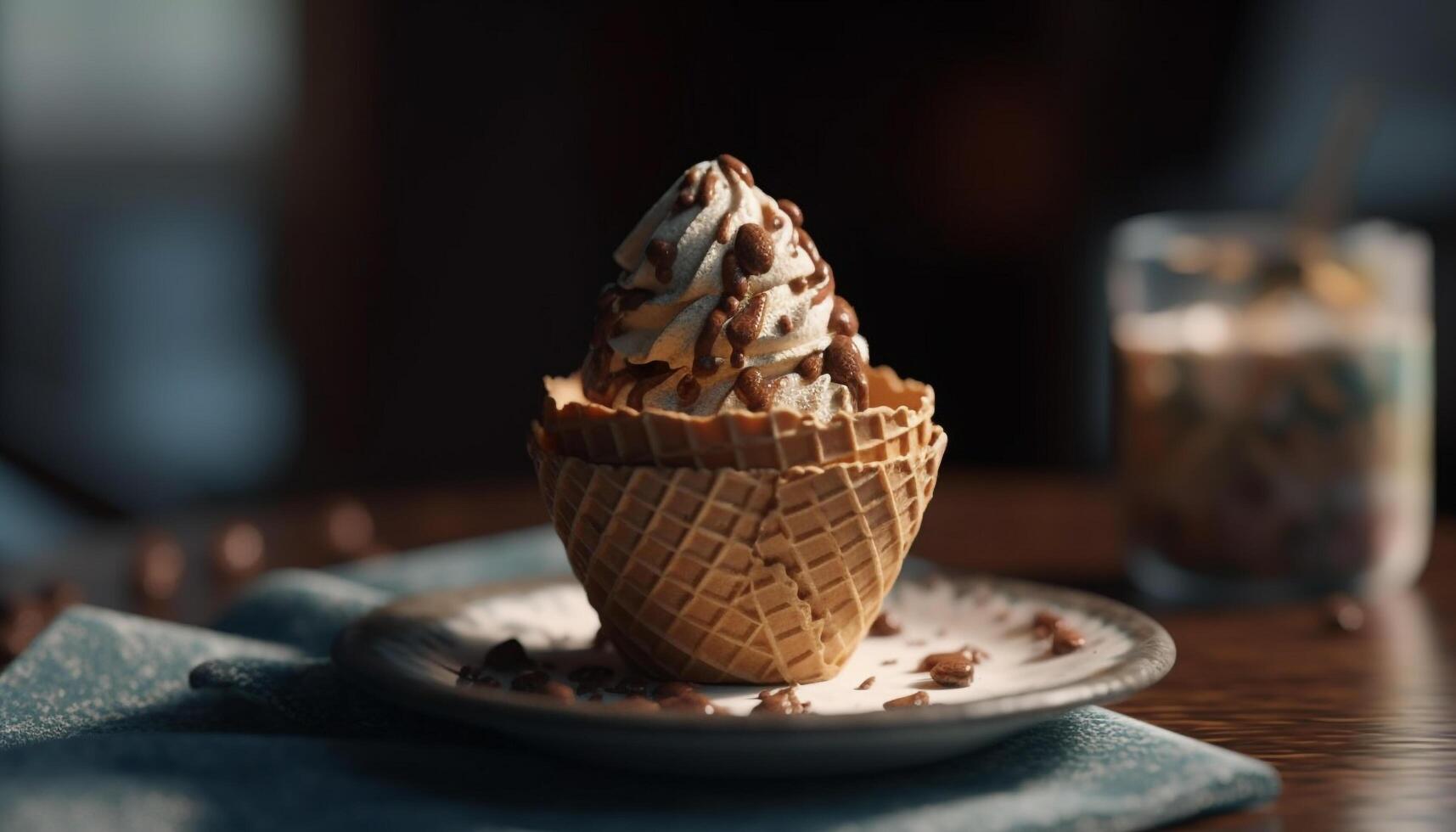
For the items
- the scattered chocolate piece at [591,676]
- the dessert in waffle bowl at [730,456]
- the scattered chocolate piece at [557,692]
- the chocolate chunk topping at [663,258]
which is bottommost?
the scattered chocolate piece at [591,676]

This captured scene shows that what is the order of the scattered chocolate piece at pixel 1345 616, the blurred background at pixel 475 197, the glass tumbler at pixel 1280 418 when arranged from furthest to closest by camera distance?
1. the blurred background at pixel 475 197
2. the glass tumbler at pixel 1280 418
3. the scattered chocolate piece at pixel 1345 616

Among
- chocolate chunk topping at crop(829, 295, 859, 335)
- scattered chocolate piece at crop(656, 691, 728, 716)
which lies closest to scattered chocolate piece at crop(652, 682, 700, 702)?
scattered chocolate piece at crop(656, 691, 728, 716)

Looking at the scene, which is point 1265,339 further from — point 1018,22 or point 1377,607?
point 1018,22

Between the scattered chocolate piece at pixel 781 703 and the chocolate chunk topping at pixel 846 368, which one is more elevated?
the chocolate chunk topping at pixel 846 368

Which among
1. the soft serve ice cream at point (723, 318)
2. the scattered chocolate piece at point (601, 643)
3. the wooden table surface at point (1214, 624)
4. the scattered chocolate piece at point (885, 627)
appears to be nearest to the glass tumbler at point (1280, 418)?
the wooden table surface at point (1214, 624)

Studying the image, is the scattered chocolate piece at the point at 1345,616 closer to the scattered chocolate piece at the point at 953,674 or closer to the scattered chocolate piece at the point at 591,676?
the scattered chocolate piece at the point at 953,674

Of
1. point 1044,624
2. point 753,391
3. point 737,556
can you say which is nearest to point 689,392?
point 753,391

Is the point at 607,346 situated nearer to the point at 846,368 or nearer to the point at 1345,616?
the point at 846,368
